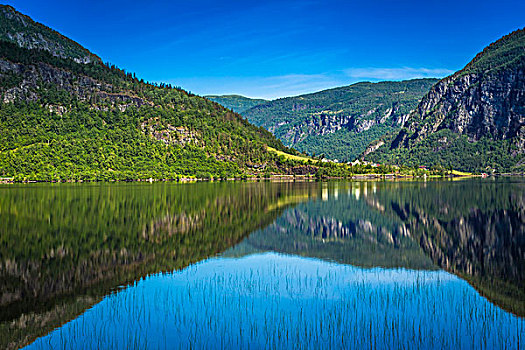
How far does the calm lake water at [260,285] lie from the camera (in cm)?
1512

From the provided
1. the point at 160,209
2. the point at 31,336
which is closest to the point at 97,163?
the point at 160,209

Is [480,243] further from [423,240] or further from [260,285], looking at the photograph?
[260,285]

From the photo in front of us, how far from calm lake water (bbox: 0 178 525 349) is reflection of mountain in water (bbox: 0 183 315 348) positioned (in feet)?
0.30

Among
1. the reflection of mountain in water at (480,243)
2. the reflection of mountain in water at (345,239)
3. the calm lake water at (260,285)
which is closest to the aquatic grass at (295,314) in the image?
the calm lake water at (260,285)

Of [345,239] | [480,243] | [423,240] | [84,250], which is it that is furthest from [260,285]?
[480,243]

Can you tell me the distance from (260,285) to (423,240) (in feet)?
51.7

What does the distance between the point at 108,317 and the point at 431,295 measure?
12.9 metres

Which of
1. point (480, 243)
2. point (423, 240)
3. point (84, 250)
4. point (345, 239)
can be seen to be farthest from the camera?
point (345, 239)

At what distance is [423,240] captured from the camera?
3269 centimetres

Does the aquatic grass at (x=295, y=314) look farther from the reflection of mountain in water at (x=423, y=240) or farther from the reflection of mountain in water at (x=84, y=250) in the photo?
the reflection of mountain in water at (x=423, y=240)

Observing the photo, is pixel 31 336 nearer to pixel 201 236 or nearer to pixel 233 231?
pixel 201 236

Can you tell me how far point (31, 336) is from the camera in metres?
14.8

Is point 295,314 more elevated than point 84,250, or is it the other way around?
point 84,250

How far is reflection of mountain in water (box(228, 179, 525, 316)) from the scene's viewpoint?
74.3 feet
